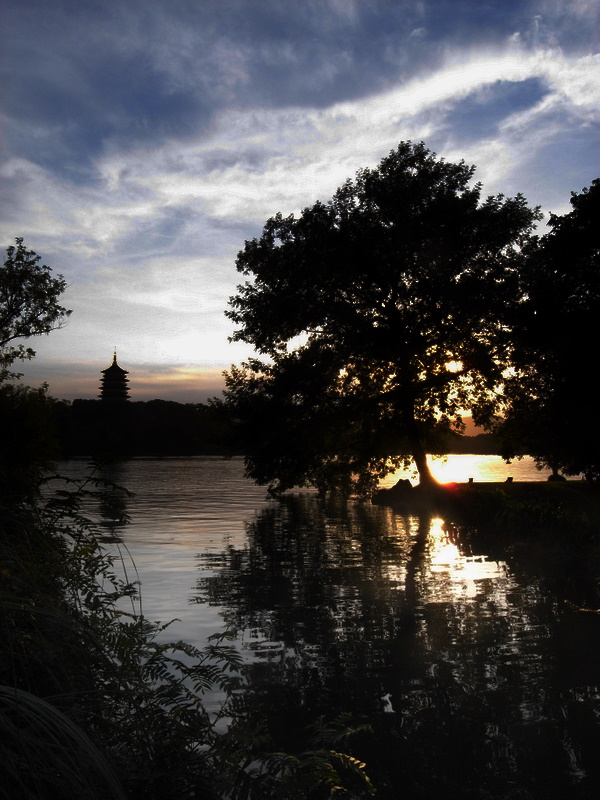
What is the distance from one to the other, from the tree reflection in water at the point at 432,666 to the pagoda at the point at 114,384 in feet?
532

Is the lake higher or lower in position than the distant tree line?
lower

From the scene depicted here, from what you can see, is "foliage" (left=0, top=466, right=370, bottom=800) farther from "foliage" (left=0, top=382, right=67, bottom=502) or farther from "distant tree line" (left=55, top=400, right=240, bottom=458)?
"distant tree line" (left=55, top=400, right=240, bottom=458)

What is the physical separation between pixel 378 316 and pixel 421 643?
83.9 feet

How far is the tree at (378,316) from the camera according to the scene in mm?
34250

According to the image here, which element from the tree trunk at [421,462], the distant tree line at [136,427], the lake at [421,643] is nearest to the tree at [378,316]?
the tree trunk at [421,462]

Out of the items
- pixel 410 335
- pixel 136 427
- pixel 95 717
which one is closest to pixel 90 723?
pixel 95 717

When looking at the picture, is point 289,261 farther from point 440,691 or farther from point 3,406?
point 440,691

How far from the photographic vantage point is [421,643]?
35.7ft

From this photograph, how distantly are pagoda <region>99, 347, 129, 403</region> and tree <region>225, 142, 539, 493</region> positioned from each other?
14440 cm

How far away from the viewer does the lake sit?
22.3 ft

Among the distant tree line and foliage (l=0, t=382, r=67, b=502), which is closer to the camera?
foliage (l=0, t=382, r=67, b=502)

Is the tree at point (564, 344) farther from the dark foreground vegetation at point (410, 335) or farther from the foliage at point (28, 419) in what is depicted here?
the foliage at point (28, 419)

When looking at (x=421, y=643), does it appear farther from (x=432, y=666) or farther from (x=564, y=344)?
(x=564, y=344)

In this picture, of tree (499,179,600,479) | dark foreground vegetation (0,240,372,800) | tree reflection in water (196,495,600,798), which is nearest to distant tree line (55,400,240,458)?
tree (499,179,600,479)
